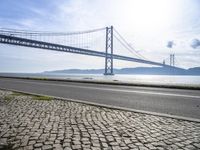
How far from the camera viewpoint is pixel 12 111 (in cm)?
600

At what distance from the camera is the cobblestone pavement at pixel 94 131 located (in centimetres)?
350

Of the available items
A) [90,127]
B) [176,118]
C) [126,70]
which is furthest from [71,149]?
[126,70]

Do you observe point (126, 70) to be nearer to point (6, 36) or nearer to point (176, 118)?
point (6, 36)

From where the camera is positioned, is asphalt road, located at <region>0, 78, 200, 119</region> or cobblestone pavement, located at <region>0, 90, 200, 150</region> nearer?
cobblestone pavement, located at <region>0, 90, 200, 150</region>

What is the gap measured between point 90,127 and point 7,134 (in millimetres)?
1634

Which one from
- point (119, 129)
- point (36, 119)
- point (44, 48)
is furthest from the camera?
point (44, 48)

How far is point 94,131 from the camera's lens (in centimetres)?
420

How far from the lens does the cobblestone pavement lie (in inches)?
138

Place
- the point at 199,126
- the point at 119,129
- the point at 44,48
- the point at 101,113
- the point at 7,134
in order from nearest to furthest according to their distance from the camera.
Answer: the point at 7,134, the point at 119,129, the point at 199,126, the point at 101,113, the point at 44,48

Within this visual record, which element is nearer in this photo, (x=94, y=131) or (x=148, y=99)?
(x=94, y=131)

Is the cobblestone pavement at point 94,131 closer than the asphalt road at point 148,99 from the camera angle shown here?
Yes

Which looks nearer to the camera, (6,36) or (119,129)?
(119,129)

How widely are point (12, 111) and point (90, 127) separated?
9.07 feet

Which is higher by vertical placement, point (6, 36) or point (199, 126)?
point (6, 36)
